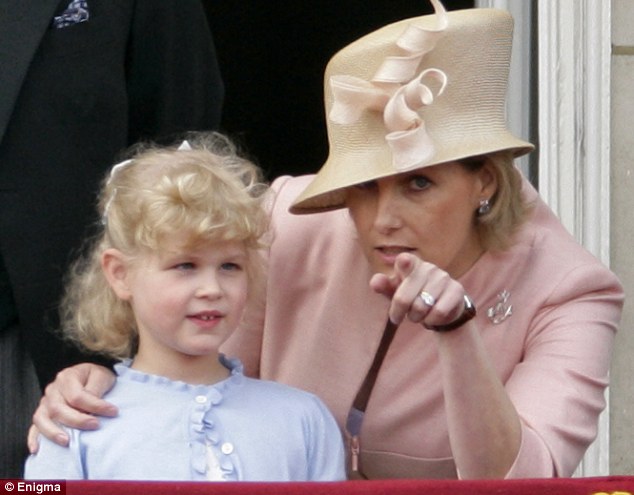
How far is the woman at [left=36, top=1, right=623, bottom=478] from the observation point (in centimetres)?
293

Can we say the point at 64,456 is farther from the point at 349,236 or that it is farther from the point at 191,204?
the point at 349,236

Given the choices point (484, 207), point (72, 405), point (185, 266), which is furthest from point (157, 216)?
point (484, 207)

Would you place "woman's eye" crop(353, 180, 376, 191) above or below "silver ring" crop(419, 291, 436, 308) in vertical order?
above

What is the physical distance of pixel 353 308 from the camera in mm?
3207

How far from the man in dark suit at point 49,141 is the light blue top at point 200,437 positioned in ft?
1.46

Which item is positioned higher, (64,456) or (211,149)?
(211,149)

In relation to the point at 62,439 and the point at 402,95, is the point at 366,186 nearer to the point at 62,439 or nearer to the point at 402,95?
the point at 402,95

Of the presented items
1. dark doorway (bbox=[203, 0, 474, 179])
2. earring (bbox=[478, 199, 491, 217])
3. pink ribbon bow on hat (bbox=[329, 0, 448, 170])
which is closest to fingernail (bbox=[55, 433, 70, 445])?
pink ribbon bow on hat (bbox=[329, 0, 448, 170])

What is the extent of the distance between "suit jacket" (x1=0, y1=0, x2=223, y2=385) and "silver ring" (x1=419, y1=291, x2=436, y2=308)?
97cm

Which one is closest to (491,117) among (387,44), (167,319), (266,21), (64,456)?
(387,44)

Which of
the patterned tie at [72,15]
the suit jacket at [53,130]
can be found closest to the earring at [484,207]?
the suit jacket at [53,130]

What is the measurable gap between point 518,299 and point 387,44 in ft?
1.61

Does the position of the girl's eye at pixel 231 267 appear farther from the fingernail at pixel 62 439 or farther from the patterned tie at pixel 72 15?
the patterned tie at pixel 72 15

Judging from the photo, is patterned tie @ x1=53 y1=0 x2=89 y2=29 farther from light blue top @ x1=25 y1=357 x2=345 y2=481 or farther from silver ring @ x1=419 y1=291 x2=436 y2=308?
silver ring @ x1=419 y1=291 x2=436 y2=308
